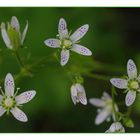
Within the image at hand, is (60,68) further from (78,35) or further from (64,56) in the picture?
(64,56)

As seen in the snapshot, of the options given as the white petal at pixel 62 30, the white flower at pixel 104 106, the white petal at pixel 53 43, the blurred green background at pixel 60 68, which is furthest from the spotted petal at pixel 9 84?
the blurred green background at pixel 60 68

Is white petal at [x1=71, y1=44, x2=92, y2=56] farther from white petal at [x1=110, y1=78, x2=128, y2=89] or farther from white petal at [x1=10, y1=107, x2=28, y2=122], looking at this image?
white petal at [x1=10, y1=107, x2=28, y2=122]

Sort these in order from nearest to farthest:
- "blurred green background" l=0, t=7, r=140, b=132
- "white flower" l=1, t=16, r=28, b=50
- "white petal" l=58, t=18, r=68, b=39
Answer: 1. "white flower" l=1, t=16, r=28, b=50
2. "white petal" l=58, t=18, r=68, b=39
3. "blurred green background" l=0, t=7, r=140, b=132

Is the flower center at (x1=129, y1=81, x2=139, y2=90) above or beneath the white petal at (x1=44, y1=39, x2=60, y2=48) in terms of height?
beneath

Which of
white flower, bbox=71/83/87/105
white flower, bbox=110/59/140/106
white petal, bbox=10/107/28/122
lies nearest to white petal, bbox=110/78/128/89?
white flower, bbox=110/59/140/106

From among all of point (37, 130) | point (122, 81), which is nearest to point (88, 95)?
point (37, 130)

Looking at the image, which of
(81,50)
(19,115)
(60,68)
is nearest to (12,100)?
(19,115)

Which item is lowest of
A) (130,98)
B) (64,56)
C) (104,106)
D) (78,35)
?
(104,106)
